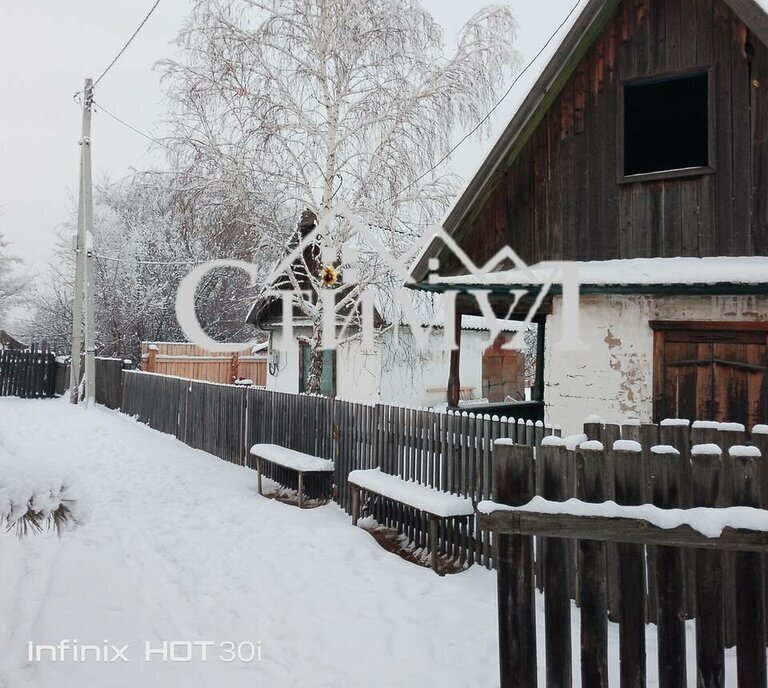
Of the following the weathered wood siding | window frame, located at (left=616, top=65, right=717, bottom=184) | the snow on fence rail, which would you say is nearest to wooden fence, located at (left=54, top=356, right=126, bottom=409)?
the snow on fence rail

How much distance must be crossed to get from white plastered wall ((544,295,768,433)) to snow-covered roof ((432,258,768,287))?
1.05 feet

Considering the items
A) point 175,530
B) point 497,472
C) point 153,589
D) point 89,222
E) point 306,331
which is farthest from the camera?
point 306,331

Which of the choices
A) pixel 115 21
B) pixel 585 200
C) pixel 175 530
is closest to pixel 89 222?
pixel 115 21

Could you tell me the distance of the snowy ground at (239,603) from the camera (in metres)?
3.65

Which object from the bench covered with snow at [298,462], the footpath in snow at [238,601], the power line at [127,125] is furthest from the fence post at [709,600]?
the power line at [127,125]

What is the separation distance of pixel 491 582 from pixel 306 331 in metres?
14.5

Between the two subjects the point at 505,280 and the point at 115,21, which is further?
the point at 115,21

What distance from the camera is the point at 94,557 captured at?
5.35 metres

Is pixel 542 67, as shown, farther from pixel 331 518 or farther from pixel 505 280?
pixel 331 518

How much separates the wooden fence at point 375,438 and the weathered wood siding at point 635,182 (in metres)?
2.54

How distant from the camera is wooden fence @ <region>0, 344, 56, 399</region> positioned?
63.0ft

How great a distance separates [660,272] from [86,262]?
1489 centimetres

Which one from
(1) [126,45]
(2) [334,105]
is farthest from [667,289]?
(1) [126,45]

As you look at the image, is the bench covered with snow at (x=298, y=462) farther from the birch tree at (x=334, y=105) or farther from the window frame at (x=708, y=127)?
the window frame at (x=708, y=127)
